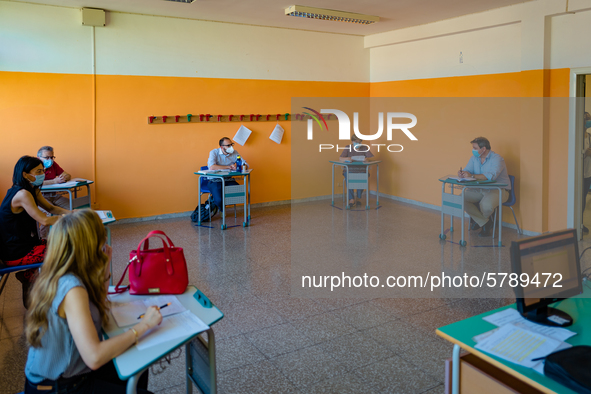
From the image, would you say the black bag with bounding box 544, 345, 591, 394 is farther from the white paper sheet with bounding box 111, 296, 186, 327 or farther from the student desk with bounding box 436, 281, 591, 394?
the white paper sheet with bounding box 111, 296, 186, 327

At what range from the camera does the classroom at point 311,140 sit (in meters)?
3.84

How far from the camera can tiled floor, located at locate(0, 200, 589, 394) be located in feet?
9.37

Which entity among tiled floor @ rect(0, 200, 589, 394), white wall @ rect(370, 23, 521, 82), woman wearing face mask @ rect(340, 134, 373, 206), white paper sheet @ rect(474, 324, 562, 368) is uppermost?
white wall @ rect(370, 23, 521, 82)

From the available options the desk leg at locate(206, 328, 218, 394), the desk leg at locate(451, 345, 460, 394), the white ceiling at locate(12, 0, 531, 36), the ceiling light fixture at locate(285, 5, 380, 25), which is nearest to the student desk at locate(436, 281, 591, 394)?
the desk leg at locate(451, 345, 460, 394)

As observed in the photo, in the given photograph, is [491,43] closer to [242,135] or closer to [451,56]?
[451,56]

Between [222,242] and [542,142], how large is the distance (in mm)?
4186

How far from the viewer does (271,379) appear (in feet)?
9.41

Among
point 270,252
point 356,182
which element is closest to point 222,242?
point 270,252

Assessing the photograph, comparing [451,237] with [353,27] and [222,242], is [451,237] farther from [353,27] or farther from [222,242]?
[353,27]

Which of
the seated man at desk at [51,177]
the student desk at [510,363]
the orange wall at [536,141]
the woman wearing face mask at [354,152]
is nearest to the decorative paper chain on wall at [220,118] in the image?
the woman wearing face mask at [354,152]

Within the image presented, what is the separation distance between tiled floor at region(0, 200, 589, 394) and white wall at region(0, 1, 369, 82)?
267 centimetres

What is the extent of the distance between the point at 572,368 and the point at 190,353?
1.72 meters

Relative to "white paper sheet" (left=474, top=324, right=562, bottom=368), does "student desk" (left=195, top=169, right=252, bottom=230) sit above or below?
above

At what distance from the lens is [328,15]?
6719 millimetres
